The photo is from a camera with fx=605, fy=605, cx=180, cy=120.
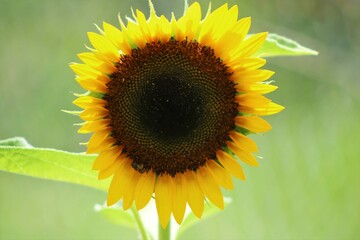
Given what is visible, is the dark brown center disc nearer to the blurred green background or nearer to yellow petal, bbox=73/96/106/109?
yellow petal, bbox=73/96/106/109

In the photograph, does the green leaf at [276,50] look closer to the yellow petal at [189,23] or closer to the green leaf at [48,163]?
the yellow petal at [189,23]

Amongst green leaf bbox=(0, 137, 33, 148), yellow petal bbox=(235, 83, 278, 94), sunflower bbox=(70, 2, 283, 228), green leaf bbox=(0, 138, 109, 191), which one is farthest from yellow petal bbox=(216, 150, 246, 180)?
green leaf bbox=(0, 137, 33, 148)

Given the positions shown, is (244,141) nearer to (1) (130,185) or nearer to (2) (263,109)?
(2) (263,109)

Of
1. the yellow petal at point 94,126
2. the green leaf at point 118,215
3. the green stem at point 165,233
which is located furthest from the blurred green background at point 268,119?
the yellow petal at point 94,126

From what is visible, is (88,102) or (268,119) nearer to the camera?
(88,102)

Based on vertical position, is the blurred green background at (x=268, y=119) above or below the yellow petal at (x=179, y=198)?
below

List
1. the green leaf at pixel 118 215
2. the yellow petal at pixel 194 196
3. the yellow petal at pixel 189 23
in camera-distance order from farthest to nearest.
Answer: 1. the green leaf at pixel 118 215
2. the yellow petal at pixel 194 196
3. the yellow petal at pixel 189 23

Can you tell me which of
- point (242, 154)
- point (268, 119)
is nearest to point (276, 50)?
point (242, 154)
